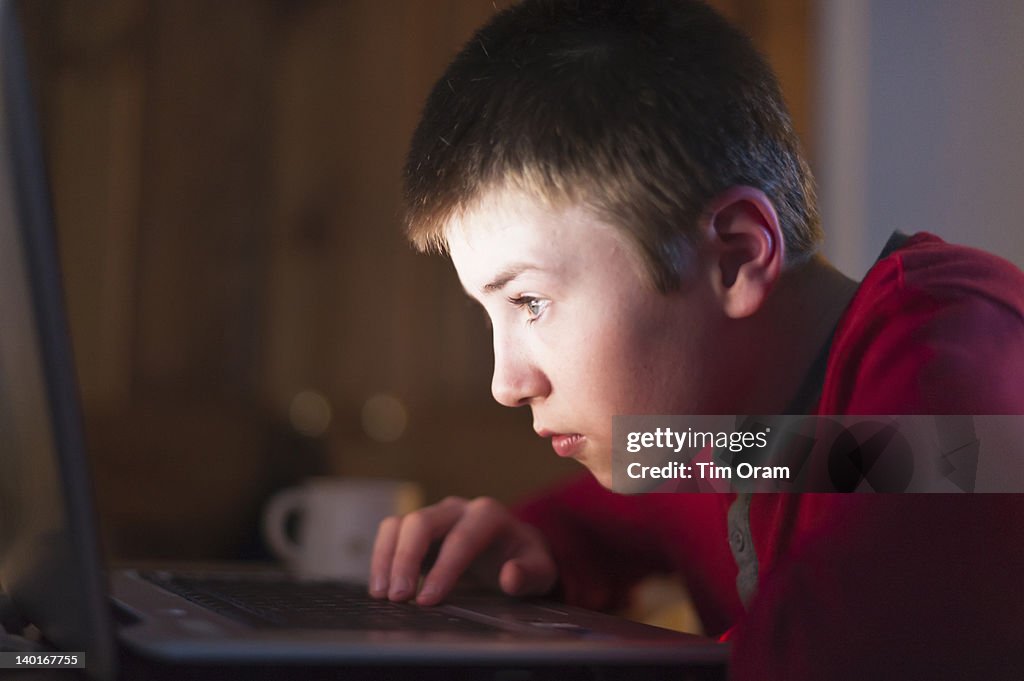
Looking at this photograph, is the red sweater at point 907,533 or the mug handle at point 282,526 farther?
the mug handle at point 282,526

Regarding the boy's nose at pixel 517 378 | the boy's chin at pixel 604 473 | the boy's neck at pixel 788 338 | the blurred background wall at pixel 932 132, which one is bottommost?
the boy's chin at pixel 604 473

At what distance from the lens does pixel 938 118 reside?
62cm

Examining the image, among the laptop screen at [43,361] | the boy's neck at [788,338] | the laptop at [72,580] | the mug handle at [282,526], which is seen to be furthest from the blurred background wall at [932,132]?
the mug handle at [282,526]

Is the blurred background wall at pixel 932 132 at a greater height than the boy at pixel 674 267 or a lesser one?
greater

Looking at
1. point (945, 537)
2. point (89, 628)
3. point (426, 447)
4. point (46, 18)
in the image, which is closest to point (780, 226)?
point (945, 537)

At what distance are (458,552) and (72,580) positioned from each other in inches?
10.8

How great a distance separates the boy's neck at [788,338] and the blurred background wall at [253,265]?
75 centimetres

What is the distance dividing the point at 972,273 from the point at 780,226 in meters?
0.09

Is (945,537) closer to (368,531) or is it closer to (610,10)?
(610,10)

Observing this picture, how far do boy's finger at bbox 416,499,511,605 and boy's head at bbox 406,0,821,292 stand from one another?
19 cm

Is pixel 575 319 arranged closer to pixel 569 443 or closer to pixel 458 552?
pixel 569 443

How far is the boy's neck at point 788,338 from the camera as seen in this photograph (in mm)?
→ 464

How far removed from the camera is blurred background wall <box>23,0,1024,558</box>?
126 centimetres

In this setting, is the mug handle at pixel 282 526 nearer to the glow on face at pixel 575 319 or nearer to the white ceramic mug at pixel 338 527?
the white ceramic mug at pixel 338 527
